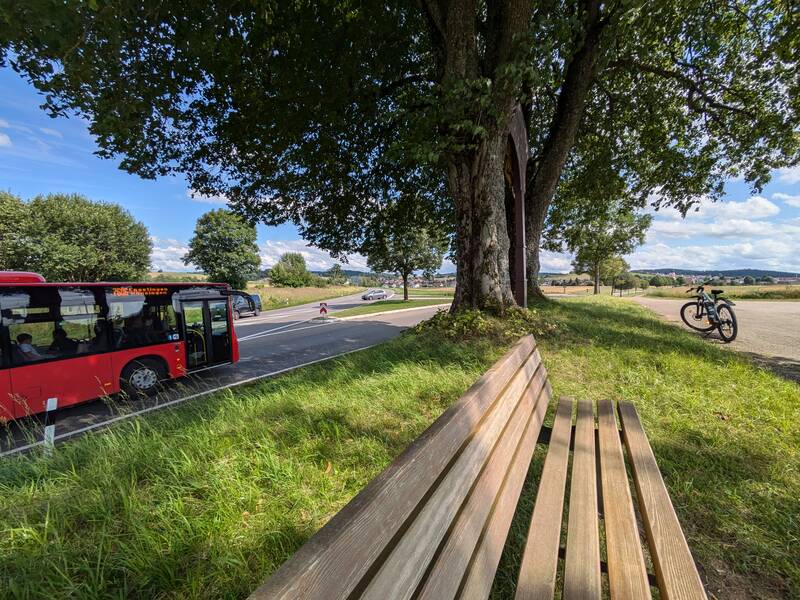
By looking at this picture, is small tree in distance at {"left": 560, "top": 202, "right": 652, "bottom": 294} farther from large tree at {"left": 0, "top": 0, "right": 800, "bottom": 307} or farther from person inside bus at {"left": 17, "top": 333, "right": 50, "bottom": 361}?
person inside bus at {"left": 17, "top": 333, "right": 50, "bottom": 361}

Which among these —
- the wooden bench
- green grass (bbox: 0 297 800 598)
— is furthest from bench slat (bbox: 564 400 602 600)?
green grass (bbox: 0 297 800 598)

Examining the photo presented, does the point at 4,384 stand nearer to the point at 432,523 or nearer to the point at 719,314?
the point at 432,523

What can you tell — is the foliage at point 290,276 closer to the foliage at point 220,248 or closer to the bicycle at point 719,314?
the foliage at point 220,248

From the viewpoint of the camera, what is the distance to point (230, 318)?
29.0ft

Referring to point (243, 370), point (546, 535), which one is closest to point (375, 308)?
point (243, 370)

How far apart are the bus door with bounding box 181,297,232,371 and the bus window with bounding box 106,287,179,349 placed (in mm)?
353

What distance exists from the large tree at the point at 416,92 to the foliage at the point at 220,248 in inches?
1333

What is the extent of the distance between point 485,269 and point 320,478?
489 cm

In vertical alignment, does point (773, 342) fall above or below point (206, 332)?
below

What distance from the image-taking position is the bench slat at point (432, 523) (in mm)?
836

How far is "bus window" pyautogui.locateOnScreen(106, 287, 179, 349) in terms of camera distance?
21.9ft

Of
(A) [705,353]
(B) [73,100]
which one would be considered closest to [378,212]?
(B) [73,100]

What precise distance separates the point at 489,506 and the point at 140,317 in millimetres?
8220

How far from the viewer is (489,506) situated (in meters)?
1.42
